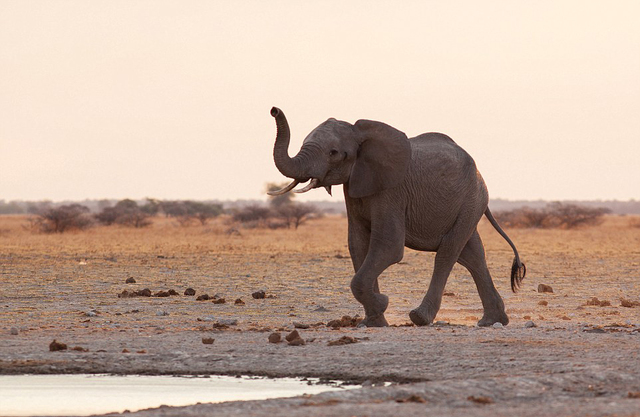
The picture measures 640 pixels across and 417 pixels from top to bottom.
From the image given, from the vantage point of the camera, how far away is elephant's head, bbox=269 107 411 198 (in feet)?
38.0

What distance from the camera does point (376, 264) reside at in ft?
38.8

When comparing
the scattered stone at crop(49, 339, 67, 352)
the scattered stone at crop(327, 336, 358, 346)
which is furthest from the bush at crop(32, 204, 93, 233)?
the scattered stone at crop(327, 336, 358, 346)

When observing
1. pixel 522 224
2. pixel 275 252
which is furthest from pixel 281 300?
pixel 522 224

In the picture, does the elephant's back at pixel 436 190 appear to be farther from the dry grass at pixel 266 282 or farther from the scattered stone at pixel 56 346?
the scattered stone at pixel 56 346

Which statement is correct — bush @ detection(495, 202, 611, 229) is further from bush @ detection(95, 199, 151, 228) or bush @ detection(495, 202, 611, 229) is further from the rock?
the rock

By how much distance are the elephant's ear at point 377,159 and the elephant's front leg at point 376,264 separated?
417 mm

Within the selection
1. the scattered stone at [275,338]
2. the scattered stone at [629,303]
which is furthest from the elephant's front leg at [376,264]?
the scattered stone at [629,303]

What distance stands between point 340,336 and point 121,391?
10.2ft

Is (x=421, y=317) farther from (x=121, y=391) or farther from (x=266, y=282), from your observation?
(x=266, y=282)

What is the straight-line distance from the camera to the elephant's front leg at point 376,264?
466 inches

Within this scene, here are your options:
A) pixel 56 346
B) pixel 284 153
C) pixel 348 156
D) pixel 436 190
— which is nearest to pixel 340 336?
pixel 284 153

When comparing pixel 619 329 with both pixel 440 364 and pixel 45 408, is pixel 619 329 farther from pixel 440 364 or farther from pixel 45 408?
pixel 45 408

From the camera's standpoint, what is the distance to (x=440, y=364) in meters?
9.12

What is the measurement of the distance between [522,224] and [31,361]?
5030cm
